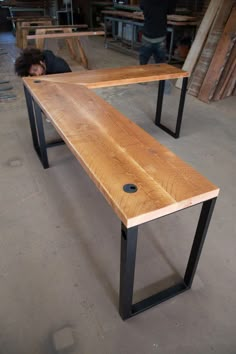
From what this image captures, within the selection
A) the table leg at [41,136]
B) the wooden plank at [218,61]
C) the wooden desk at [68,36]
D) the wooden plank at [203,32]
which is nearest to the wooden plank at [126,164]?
the table leg at [41,136]

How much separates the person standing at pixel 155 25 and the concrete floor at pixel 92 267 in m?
1.88

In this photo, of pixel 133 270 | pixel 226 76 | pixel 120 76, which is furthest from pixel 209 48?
pixel 133 270

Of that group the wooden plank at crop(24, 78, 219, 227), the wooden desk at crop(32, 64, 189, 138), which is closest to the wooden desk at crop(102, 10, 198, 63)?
the wooden desk at crop(32, 64, 189, 138)

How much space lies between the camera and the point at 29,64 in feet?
7.08

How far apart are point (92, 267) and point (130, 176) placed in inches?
26.1

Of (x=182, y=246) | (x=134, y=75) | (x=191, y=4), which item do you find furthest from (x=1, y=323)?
(x=191, y=4)

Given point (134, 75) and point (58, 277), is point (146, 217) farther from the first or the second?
point (134, 75)

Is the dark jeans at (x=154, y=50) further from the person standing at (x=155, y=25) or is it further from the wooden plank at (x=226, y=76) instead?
the wooden plank at (x=226, y=76)

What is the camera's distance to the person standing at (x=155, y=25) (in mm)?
3223

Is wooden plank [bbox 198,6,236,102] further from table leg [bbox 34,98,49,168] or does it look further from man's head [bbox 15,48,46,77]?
table leg [bbox 34,98,49,168]

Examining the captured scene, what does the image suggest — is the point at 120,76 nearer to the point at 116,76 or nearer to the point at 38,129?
the point at 116,76

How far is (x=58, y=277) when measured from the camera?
4.42ft

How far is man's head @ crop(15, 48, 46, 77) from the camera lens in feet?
7.06

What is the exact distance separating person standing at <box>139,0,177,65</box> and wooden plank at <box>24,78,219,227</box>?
234cm
